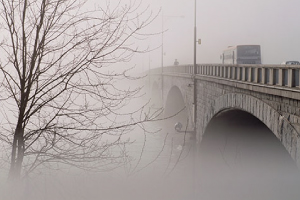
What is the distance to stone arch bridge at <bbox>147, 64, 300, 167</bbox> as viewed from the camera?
10117 mm

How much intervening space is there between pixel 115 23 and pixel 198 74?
18.6 m

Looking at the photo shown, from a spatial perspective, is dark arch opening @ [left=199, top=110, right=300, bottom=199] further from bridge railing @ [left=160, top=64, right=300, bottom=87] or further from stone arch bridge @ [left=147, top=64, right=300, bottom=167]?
bridge railing @ [left=160, top=64, right=300, bottom=87]

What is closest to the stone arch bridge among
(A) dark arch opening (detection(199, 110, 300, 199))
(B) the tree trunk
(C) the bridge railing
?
(C) the bridge railing

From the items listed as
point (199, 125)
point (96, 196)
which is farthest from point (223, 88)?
point (96, 196)

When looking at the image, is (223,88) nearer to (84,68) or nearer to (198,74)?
(198,74)

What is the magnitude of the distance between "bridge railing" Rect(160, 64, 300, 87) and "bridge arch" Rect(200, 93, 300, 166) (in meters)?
0.75

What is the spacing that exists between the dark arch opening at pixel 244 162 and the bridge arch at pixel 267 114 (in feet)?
3.51

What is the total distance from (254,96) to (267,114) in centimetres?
154

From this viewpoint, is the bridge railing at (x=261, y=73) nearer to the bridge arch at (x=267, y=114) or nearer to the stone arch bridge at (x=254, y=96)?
the stone arch bridge at (x=254, y=96)

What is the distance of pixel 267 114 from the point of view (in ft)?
39.4

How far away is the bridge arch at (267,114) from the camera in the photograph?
10039 millimetres

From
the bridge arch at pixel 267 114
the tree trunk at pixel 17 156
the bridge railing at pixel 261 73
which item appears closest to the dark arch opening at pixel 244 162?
the bridge arch at pixel 267 114

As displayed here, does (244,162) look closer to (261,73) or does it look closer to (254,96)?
(254,96)

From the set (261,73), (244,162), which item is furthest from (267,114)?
(244,162)
